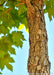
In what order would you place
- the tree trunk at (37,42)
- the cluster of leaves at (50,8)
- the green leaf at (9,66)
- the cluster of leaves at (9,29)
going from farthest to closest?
the cluster of leaves at (50,8) → the green leaf at (9,66) → the cluster of leaves at (9,29) → the tree trunk at (37,42)

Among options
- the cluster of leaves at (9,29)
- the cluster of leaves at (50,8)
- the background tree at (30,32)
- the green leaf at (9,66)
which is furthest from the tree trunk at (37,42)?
the green leaf at (9,66)

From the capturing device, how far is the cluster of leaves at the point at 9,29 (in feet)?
6.86

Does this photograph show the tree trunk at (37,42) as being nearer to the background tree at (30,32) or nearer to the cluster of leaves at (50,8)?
the background tree at (30,32)

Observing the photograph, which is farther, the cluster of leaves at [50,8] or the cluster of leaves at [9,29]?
the cluster of leaves at [50,8]

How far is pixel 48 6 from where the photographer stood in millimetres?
2447

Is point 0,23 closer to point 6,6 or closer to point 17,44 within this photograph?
point 6,6

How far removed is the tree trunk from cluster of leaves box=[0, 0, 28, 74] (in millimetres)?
206

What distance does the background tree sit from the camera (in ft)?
5.39

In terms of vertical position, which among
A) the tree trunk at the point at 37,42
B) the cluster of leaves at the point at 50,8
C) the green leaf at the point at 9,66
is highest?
the cluster of leaves at the point at 50,8

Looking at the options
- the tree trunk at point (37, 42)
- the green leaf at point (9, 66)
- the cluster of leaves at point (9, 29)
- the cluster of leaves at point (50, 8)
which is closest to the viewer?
the tree trunk at point (37, 42)

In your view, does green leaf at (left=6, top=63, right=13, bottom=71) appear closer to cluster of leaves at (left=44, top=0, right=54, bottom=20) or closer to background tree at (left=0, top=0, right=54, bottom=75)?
background tree at (left=0, top=0, right=54, bottom=75)

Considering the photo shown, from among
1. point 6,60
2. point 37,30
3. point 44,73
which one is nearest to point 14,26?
point 6,60

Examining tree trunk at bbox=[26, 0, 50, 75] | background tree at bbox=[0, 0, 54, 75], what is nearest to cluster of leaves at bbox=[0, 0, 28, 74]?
background tree at bbox=[0, 0, 54, 75]

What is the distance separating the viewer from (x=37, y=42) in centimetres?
172
